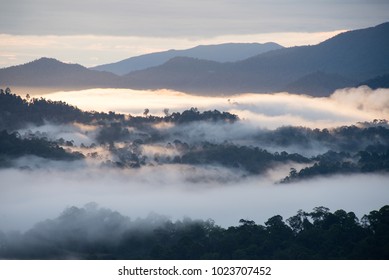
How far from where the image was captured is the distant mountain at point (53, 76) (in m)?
65.1

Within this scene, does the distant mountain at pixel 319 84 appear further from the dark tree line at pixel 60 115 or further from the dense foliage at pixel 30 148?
the dense foliage at pixel 30 148

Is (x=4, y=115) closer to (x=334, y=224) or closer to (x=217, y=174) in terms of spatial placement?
(x=217, y=174)

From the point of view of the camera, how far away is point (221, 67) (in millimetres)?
95000

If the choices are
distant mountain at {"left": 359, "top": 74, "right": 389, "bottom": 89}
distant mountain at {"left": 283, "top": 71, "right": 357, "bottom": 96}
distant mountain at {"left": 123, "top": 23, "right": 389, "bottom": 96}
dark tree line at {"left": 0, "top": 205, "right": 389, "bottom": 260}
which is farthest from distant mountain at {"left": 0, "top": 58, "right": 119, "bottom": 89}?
dark tree line at {"left": 0, "top": 205, "right": 389, "bottom": 260}

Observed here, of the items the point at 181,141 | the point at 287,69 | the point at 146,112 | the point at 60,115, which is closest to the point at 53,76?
the point at 60,115

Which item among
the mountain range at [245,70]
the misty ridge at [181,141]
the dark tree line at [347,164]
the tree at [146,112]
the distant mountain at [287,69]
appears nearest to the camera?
the dark tree line at [347,164]

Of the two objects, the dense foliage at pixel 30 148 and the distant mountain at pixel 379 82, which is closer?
the dense foliage at pixel 30 148

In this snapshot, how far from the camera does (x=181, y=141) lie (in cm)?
6619

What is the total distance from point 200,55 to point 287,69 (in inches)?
569

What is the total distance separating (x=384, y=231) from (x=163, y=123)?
153 feet

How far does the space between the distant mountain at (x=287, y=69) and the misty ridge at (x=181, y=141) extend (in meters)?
11.6

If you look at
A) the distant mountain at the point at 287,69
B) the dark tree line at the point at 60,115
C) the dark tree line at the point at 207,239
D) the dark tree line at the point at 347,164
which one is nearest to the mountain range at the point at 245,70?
the distant mountain at the point at 287,69

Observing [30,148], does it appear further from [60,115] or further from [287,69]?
[287,69]
